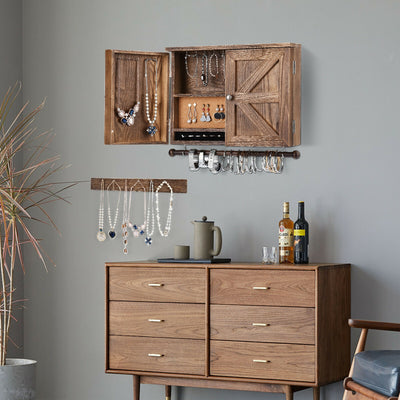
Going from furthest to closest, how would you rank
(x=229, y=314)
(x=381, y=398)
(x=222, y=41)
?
1. (x=222, y=41)
2. (x=229, y=314)
3. (x=381, y=398)

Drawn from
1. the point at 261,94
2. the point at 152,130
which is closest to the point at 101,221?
the point at 152,130

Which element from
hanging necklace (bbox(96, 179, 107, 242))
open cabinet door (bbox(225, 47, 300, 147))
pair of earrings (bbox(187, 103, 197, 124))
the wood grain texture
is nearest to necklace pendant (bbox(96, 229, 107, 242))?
hanging necklace (bbox(96, 179, 107, 242))

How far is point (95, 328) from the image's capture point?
4488mm

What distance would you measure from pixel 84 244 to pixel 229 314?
3.59 ft

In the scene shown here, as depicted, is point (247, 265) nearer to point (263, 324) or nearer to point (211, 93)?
point (263, 324)

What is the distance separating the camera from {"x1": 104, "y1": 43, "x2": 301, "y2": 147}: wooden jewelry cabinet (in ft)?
13.5

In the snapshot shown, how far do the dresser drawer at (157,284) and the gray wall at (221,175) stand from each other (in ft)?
1.34

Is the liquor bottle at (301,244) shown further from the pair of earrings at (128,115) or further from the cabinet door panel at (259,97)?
the pair of earrings at (128,115)

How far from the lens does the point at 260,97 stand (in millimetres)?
4137

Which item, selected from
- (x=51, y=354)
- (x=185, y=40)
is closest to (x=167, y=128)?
(x=185, y=40)

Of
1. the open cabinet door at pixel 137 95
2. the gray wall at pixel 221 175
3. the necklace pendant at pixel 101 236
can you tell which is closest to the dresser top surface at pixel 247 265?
the gray wall at pixel 221 175

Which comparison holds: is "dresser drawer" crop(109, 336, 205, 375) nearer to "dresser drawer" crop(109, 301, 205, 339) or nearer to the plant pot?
"dresser drawer" crop(109, 301, 205, 339)

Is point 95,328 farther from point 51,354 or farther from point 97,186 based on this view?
point 97,186

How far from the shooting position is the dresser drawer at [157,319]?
390cm
